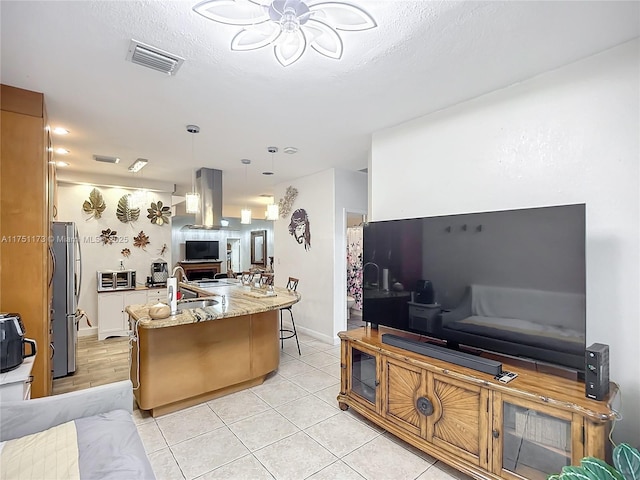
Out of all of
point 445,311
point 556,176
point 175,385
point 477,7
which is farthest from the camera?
point 175,385

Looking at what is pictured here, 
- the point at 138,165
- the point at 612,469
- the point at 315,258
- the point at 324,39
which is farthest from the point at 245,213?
the point at 612,469

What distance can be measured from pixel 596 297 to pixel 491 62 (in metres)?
1.68

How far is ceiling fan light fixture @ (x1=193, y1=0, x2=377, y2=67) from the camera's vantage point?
148cm

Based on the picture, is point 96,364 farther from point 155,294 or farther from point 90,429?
Result: point 90,429

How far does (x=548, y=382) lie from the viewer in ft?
5.98

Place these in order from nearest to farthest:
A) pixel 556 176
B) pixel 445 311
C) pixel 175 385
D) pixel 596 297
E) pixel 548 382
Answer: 1. pixel 548 382
2. pixel 596 297
3. pixel 556 176
4. pixel 445 311
5. pixel 175 385

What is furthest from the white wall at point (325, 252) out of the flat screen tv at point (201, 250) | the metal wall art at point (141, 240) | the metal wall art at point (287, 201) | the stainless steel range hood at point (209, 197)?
the flat screen tv at point (201, 250)

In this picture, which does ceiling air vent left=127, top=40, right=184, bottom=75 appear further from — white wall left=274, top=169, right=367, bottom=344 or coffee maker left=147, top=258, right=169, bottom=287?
coffee maker left=147, top=258, right=169, bottom=287

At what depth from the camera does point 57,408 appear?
1720 mm

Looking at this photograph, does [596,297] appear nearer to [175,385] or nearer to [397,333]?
[397,333]

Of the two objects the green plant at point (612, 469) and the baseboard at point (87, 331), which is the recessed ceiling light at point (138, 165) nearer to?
the baseboard at point (87, 331)

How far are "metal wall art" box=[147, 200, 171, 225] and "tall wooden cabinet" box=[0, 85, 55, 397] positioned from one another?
345 cm

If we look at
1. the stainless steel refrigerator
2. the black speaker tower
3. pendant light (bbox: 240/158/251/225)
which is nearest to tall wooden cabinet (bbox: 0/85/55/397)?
the stainless steel refrigerator

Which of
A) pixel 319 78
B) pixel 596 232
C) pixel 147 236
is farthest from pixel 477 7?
pixel 147 236
